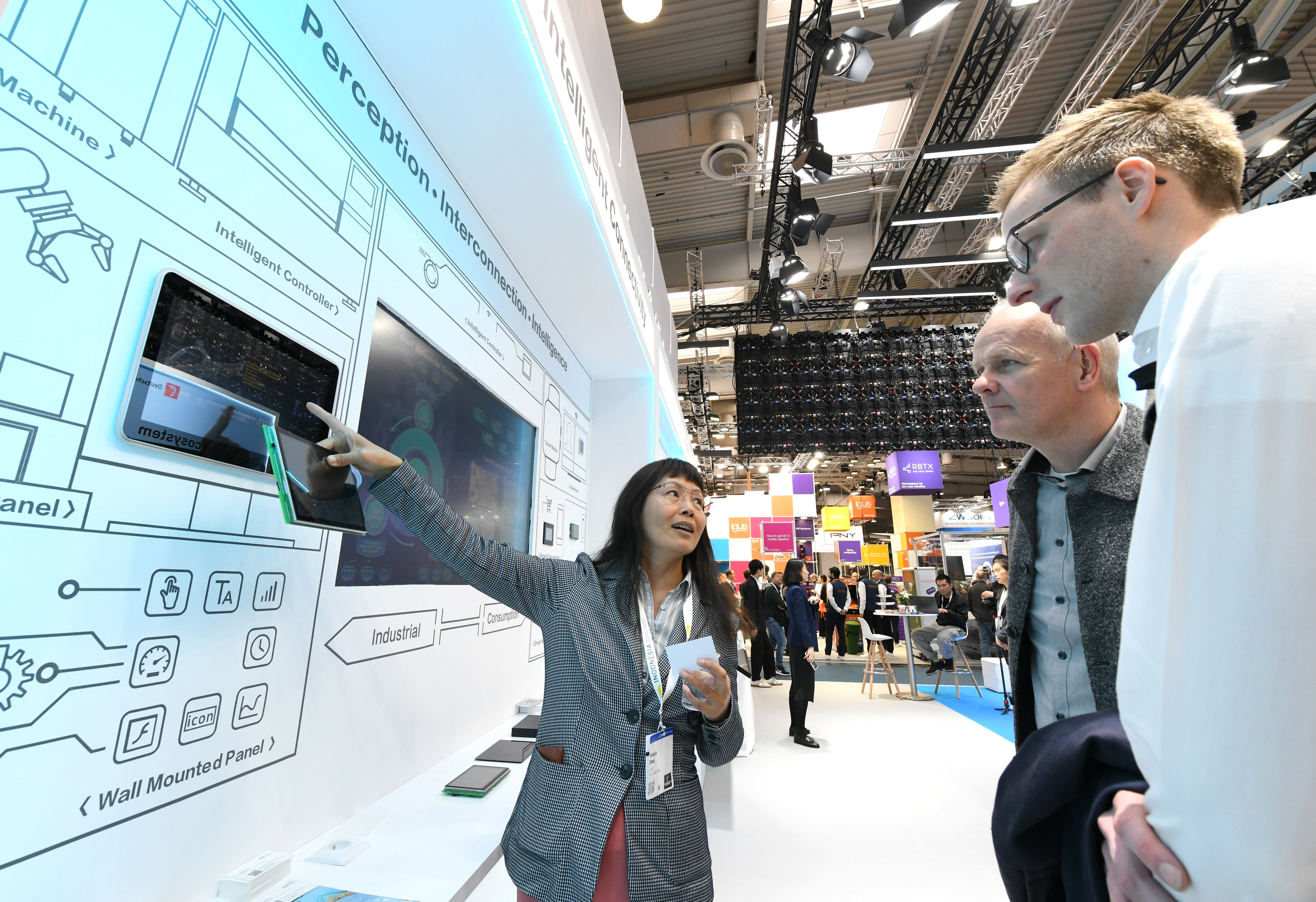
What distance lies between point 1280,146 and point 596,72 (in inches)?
303

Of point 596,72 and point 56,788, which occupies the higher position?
point 596,72

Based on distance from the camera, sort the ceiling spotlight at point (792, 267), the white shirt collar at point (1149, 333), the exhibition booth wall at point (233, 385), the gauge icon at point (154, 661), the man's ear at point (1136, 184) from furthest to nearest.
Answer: the ceiling spotlight at point (792, 267), the gauge icon at point (154, 661), the exhibition booth wall at point (233, 385), the man's ear at point (1136, 184), the white shirt collar at point (1149, 333)

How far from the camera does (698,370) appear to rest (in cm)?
1166

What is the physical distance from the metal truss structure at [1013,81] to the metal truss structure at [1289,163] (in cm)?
250

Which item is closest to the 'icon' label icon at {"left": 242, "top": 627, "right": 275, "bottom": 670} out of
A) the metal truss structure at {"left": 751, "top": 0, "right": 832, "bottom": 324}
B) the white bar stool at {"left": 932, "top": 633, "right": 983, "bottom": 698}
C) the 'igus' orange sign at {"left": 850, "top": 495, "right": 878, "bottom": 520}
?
the metal truss structure at {"left": 751, "top": 0, "right": 832, "bottom": 324}

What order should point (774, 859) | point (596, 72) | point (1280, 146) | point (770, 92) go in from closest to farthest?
point (596, 72) < point (774, 859) < point (1280, 146) < point (770, 92)

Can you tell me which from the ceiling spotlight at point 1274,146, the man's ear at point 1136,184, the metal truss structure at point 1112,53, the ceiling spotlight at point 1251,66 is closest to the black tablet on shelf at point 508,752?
the man's ear at point 1136,184

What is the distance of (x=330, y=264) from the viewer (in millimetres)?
1476

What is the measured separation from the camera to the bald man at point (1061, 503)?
114cm

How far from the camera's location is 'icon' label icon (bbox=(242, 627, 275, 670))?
117 cm

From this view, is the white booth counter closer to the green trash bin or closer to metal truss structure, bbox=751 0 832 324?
metal truss structure, bbox=751 0 832 324

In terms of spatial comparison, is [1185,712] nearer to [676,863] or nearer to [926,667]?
[676,863]

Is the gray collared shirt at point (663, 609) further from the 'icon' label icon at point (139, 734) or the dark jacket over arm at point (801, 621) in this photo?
the dark jacket over arm at point (801, 621)

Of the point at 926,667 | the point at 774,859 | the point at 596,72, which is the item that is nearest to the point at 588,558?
the point at 596,72
